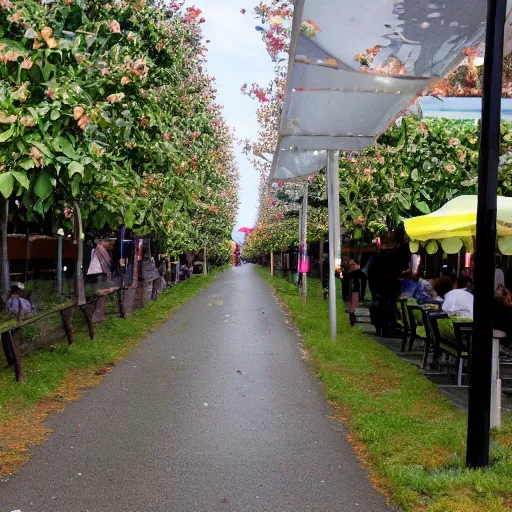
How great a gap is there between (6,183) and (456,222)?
18.7 feet

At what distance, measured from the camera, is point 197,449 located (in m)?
Result: 6.63

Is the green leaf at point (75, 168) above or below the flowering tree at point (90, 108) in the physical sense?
below

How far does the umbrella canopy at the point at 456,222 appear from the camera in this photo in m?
8.84

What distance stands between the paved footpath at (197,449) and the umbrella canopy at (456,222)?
2582 mm

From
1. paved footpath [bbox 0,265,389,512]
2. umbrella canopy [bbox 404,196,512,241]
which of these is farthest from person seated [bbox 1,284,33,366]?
umbrella canopy [bbox 404,196,512,241]

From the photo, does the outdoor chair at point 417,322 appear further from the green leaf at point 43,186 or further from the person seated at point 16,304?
the green leaf at point 43,186

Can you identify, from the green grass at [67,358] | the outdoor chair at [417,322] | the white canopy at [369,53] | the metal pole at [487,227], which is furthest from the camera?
the outdoor chair at [417,322]

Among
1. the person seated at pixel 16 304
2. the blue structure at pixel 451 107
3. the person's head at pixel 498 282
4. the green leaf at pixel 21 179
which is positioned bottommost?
the person seated at pixel 16 304

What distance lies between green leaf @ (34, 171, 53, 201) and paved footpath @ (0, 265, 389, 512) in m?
2.24

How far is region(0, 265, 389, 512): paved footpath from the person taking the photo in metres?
5.30

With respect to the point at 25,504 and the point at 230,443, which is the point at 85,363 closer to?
the point at 230,443

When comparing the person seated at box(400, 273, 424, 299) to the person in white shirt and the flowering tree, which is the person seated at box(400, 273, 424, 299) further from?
the flowering tree

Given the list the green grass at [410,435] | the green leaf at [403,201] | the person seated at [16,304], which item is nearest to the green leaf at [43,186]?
the green grass at [410,435]

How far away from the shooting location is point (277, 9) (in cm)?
954
